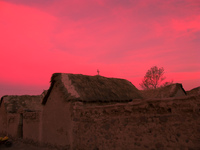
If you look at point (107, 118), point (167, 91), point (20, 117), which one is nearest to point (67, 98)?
point (107, 118)

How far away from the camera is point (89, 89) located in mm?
11586

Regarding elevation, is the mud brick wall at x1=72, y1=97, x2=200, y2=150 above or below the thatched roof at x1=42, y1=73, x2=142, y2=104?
below

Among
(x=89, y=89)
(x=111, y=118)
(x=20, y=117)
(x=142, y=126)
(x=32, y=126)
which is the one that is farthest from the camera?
(x=20, y=117)

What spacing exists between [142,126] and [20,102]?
17397 millimetres

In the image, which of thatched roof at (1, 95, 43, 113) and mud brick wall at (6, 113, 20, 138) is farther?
thatched roof at (1, 95, 43, 113)

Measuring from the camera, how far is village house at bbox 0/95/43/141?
13580mm

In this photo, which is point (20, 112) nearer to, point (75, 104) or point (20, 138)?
point (20, 138)

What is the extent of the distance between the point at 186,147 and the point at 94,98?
626 centimetres

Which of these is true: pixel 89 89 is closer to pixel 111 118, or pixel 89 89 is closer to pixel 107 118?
pixel 107 118

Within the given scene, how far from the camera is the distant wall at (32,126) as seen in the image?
42.8ft

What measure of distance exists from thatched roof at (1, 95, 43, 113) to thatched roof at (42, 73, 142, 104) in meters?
8.81

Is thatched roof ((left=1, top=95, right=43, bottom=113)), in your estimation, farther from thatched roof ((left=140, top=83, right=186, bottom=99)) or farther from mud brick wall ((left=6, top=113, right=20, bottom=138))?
thatched roof ((left=140, top=83, right=186, bottom=99))

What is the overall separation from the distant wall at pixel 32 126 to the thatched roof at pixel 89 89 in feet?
5.68

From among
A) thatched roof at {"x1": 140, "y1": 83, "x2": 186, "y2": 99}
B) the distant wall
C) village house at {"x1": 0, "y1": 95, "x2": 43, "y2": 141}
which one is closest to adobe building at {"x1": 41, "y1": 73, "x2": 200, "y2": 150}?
the distant wall
